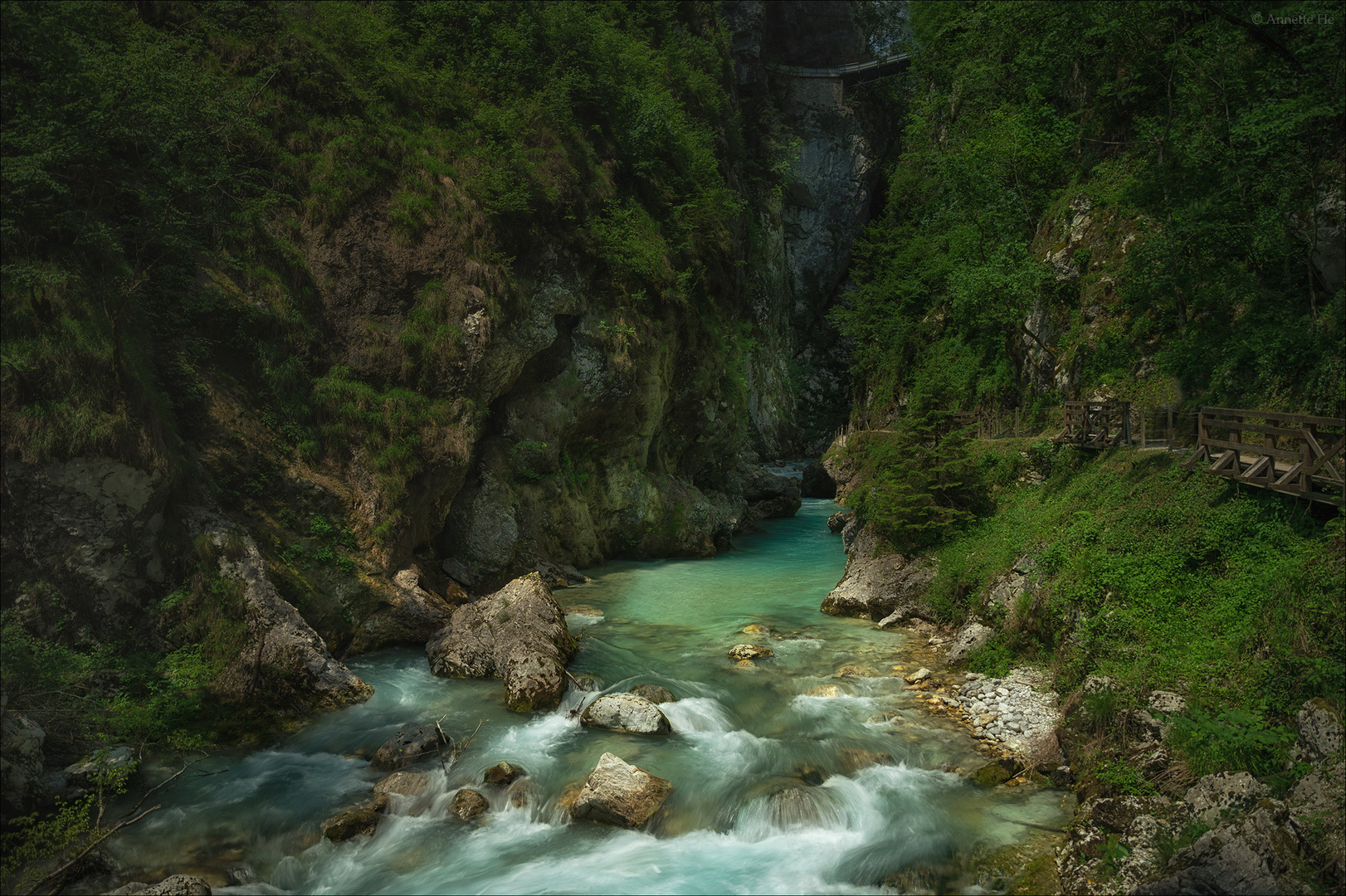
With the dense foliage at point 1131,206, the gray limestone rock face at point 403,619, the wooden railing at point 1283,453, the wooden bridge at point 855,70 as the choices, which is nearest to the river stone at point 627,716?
the gray limestone rock face at point 403,619

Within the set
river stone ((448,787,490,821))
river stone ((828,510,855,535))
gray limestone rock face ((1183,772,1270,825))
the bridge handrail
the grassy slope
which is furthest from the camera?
the bridge handrail

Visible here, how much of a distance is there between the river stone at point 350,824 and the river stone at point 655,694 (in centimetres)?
461

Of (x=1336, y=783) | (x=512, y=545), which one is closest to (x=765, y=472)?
(x=512, y=545)

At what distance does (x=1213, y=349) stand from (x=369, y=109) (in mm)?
20652

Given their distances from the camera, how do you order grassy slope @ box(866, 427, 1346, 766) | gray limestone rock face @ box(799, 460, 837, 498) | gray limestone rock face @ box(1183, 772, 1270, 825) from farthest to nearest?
1. gray limestone rock face @ box(799, 460, 837, 498)
2. grassy slope @ box(866, 427, 1346, 766)
3. gray limestone rock face @ box(1183, 772, 1270, 825)

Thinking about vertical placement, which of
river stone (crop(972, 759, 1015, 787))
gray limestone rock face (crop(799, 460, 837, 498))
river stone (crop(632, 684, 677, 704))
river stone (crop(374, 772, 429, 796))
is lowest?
gray limestone rock face (crop(799, 460, 837, 498))

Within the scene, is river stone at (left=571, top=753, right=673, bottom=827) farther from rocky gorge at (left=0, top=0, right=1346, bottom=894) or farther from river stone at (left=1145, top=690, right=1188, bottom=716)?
river stone at (left=1145, top=690, right=1188, bottom=716)

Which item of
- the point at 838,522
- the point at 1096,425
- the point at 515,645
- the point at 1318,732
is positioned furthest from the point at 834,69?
the point at 1318,732

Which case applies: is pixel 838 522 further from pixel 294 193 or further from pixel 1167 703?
pixel 294 193

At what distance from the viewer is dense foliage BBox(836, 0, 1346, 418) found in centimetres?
1180

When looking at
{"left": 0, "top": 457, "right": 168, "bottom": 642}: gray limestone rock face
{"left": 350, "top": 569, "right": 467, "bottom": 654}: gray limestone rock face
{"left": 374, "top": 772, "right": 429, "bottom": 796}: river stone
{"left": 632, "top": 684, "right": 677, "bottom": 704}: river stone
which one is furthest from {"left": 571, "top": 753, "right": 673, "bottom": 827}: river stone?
{"left": 0, "top": 457, "right": 168, "bottom": 642}: gray limestone rock face

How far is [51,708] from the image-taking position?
9.04 metres

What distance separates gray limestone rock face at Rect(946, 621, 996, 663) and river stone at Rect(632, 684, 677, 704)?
5.51 metres

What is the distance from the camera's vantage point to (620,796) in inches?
364
